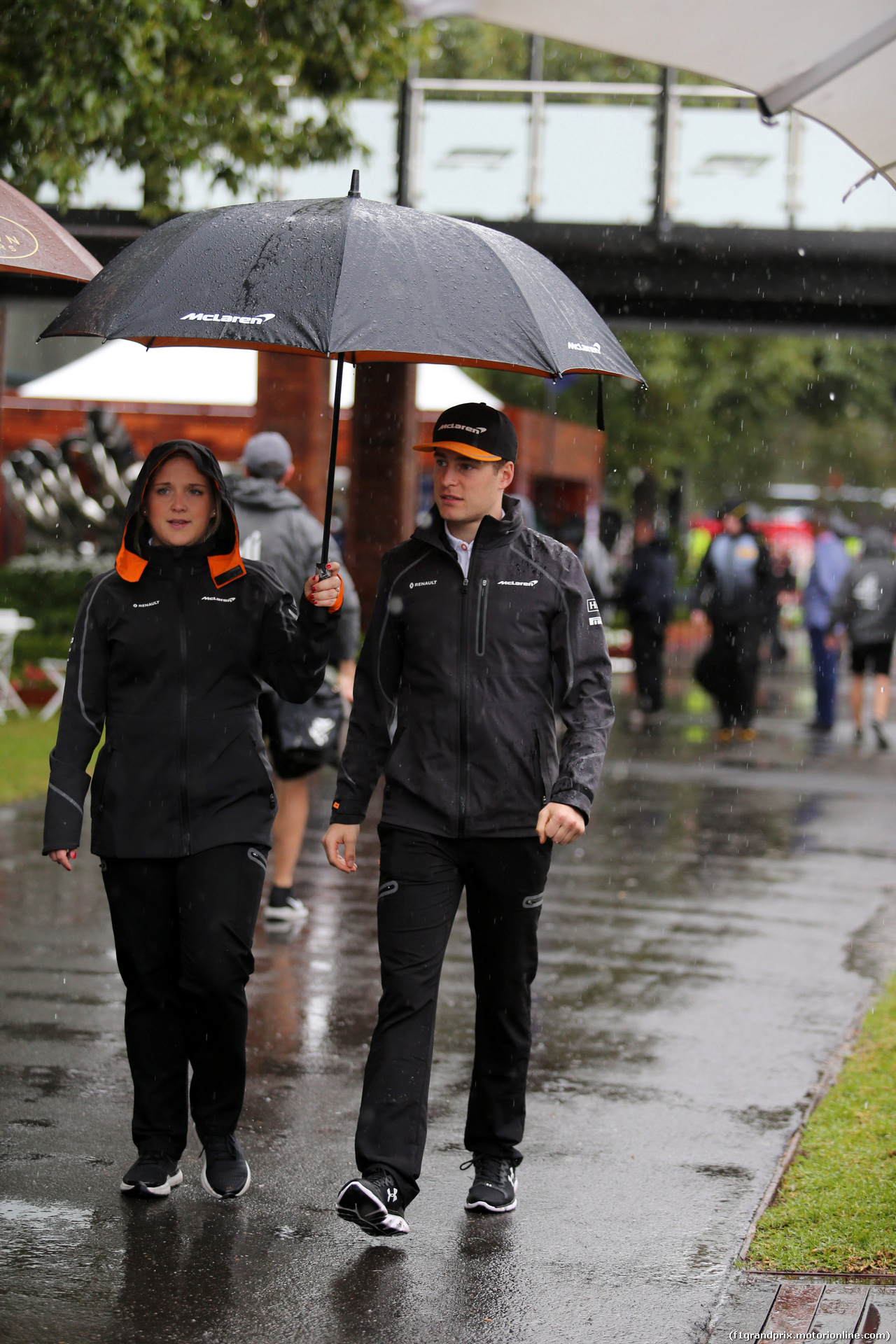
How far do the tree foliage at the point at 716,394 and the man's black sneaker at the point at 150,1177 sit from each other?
79.7ft

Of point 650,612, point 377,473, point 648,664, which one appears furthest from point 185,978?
point 377,473

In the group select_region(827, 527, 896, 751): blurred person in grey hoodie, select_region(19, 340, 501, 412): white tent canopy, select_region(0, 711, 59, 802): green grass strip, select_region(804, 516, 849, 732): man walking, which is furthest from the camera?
select_region(19, 340, 501, 412): white tent canopy

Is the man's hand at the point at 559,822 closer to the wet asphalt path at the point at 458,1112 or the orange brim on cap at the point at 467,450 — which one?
the orange brim on cap at the point at 467,450

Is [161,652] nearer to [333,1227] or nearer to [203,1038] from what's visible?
[203,1038]

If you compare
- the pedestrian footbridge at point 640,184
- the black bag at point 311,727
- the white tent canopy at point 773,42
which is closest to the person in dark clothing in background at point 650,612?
the pedestrian footbridge at point 640,184

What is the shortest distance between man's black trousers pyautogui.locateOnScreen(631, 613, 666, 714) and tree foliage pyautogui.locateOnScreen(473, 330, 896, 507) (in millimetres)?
9714

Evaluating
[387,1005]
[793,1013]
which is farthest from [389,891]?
[793,1013]

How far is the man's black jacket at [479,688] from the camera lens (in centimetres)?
440

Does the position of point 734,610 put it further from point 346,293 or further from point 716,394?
point 716,394

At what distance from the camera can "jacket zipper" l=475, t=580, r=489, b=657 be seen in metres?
4.43

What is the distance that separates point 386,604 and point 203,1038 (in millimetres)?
1226

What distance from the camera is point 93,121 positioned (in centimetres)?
915

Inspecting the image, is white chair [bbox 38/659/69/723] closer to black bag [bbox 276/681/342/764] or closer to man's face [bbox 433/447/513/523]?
black bag [bbox 276/681/342/764]

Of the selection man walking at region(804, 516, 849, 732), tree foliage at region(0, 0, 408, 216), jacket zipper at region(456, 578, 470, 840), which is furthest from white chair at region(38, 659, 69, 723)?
jacket zipper at region(456, 578, 470, 840)
